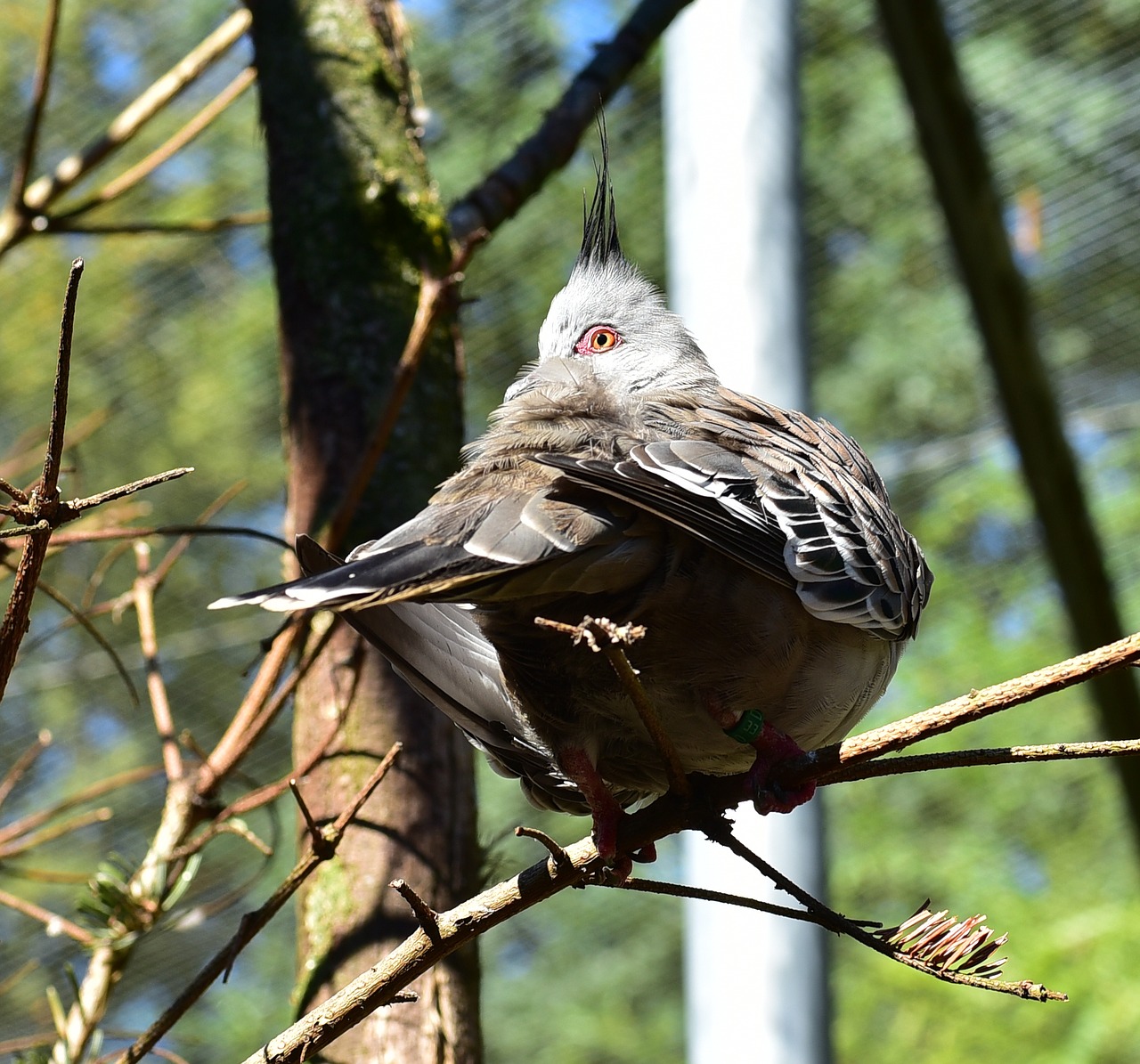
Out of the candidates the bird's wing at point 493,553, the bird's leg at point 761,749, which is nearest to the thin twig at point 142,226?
the bird's wing at point 493,553

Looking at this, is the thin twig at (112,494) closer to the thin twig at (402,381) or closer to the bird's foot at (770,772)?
Result: the bird's foot at (770,772)

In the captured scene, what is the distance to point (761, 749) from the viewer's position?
1.72 m

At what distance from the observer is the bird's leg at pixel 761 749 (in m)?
1.67

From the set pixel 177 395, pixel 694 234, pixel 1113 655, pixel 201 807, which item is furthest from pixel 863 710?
pixel 177 395

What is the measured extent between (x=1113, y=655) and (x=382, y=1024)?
1211 millimetres

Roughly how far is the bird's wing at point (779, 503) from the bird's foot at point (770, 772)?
169 millimetres

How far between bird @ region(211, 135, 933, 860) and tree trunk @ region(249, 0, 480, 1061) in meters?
0.20

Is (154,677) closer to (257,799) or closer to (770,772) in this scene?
(257,799)

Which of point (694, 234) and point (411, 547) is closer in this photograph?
point (411, 547)

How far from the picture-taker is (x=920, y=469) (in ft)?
18.9

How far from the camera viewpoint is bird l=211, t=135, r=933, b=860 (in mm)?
1446

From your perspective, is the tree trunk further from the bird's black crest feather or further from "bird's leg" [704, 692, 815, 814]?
"bird's leg" [704, 692, 815, 814]

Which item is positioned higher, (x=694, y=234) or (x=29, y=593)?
(x=694, y=234)

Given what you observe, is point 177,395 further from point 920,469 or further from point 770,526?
point 770,526
